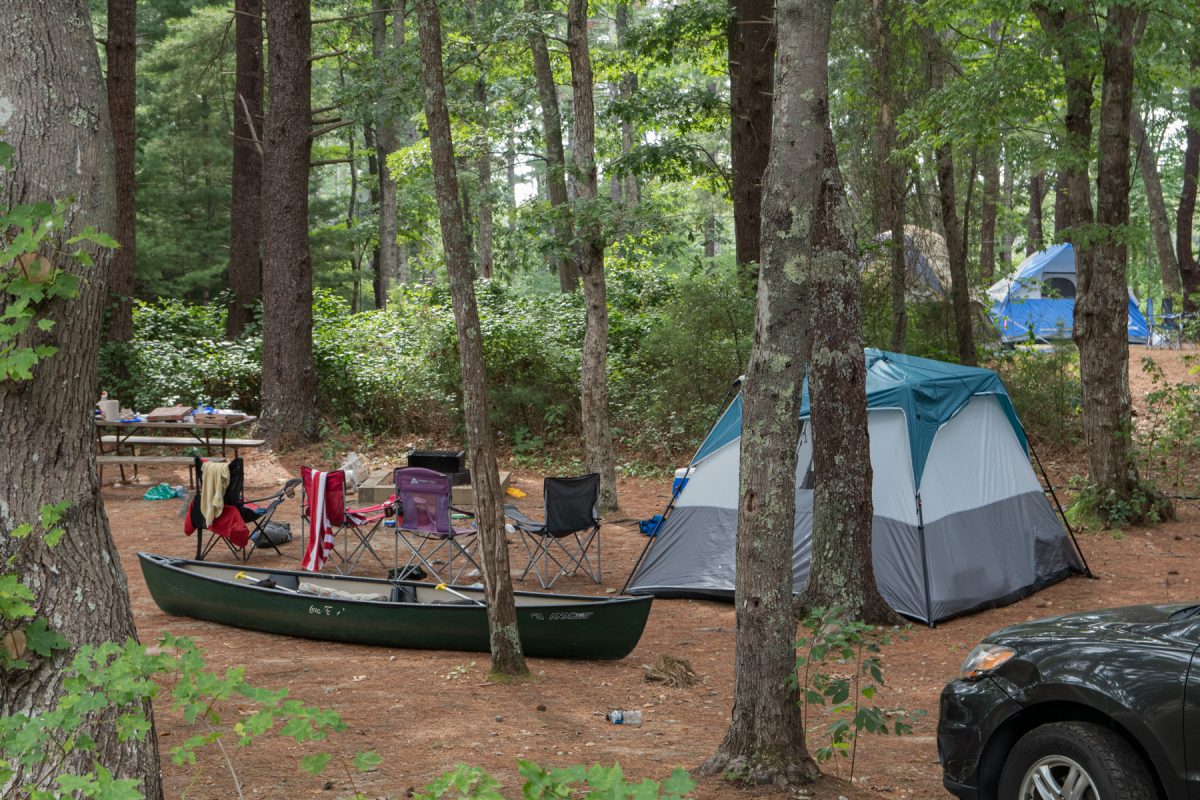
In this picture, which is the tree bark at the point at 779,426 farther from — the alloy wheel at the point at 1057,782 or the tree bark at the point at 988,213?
the tree bark at the point at 988,213

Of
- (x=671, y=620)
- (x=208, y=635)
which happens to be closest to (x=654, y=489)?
(x=671, y=620)

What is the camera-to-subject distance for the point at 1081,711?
155 inches

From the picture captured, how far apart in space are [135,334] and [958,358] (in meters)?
12.5

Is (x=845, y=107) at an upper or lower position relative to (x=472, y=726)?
upper

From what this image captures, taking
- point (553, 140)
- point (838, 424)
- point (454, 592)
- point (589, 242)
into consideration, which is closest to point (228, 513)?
point (454, 592)

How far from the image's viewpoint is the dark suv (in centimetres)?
360

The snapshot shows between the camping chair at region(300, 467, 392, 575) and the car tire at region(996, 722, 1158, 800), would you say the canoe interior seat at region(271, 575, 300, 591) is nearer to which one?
the camping chair at region(300, 467, 392, 575)

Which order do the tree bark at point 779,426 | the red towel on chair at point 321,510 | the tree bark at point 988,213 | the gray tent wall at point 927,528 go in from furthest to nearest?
the tree bark at point 988,213, the red towel on chair at point 321,510, the gray tent wall at point 927,528, the tree bark at point 779,426

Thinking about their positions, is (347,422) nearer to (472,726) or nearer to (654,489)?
(654,489)

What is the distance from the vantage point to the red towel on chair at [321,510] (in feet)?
27.8

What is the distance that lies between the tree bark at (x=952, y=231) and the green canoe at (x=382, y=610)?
9.20 m

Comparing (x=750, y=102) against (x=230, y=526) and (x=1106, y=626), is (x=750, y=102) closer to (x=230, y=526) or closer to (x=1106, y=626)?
(x=230, y=526)

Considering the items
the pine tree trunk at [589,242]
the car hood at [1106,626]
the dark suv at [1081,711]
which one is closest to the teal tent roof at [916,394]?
the pine tree trunk at [589,242]

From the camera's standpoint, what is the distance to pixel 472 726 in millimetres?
5711
